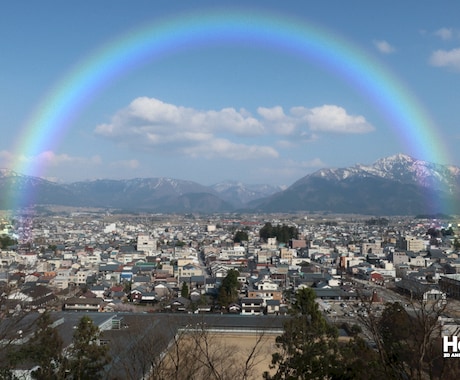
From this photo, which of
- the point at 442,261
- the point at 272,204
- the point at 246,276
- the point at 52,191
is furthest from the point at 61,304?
the point at 52,191

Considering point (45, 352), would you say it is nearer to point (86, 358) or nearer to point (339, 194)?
point (86, 358)

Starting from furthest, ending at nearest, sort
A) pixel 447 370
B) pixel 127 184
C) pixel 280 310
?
pixel 127 184, pixel 280 310, pixel 447 370

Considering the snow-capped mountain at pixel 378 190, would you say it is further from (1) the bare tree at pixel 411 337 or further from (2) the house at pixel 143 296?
(1) the bare tree at pixel 411 337

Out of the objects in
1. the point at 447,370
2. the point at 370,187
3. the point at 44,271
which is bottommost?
the point at 44,271

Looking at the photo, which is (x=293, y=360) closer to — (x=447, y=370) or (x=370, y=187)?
(x=447, y=370)

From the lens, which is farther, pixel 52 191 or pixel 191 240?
pixel 52 191

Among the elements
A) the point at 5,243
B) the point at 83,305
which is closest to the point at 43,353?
the point at 83,305
